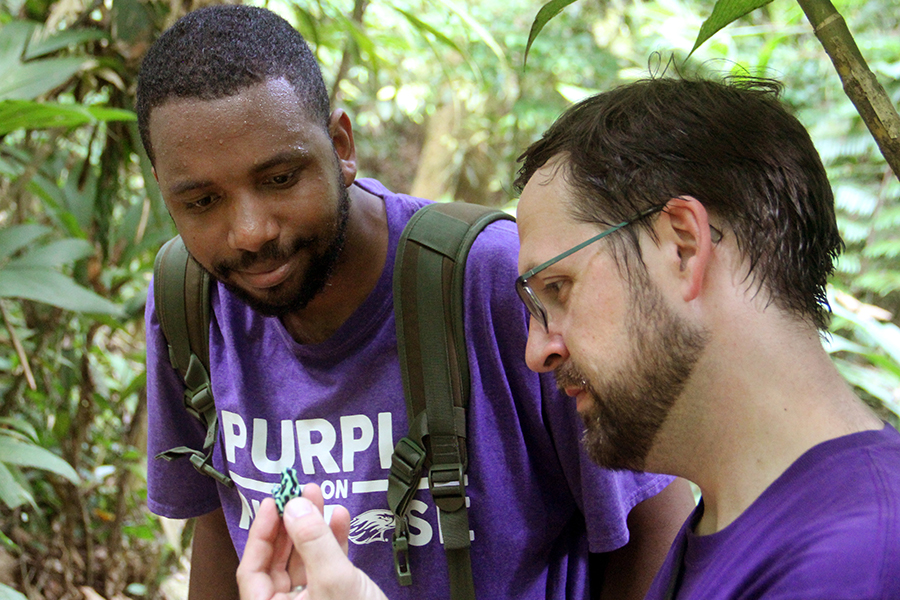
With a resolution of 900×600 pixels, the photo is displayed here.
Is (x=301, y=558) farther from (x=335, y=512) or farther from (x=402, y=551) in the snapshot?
(x=402, y=551)

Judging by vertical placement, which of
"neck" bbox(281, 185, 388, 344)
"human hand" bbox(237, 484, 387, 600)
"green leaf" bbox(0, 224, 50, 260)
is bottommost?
"human hand" bbox(237, 484, 387, 600)

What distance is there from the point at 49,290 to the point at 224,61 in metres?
1.25

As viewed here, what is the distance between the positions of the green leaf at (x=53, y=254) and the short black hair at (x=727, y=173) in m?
1.90

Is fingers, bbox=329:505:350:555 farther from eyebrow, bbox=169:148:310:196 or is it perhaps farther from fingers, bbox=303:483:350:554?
eyebrow, bbox=169:148:310:196

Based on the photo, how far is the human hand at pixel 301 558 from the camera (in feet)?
3.05

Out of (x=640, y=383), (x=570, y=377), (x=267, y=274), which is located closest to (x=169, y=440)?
(x=267, y=274)

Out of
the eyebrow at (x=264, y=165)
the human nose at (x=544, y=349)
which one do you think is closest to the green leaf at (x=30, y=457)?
the eyebrow at (x=264, y=165)

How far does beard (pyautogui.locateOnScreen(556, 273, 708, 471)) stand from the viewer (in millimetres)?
1039

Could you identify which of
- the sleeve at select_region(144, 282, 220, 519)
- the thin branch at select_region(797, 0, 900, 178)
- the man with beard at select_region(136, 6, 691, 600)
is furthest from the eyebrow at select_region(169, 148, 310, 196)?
the thin branch at select_region(797, 0, 900, 178)

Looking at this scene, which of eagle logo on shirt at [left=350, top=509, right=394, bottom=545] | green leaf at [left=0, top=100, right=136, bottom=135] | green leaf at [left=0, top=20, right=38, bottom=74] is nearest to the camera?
eagle logo on shirt at [left=350, top=509, right=394, bottom=545]

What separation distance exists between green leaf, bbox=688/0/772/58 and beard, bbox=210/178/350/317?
83cm

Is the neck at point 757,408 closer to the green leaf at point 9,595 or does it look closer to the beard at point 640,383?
the beard at point 640,383

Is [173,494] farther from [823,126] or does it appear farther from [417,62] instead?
[417,62]

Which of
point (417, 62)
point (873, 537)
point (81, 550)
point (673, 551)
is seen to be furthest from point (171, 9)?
point (417, 62)
